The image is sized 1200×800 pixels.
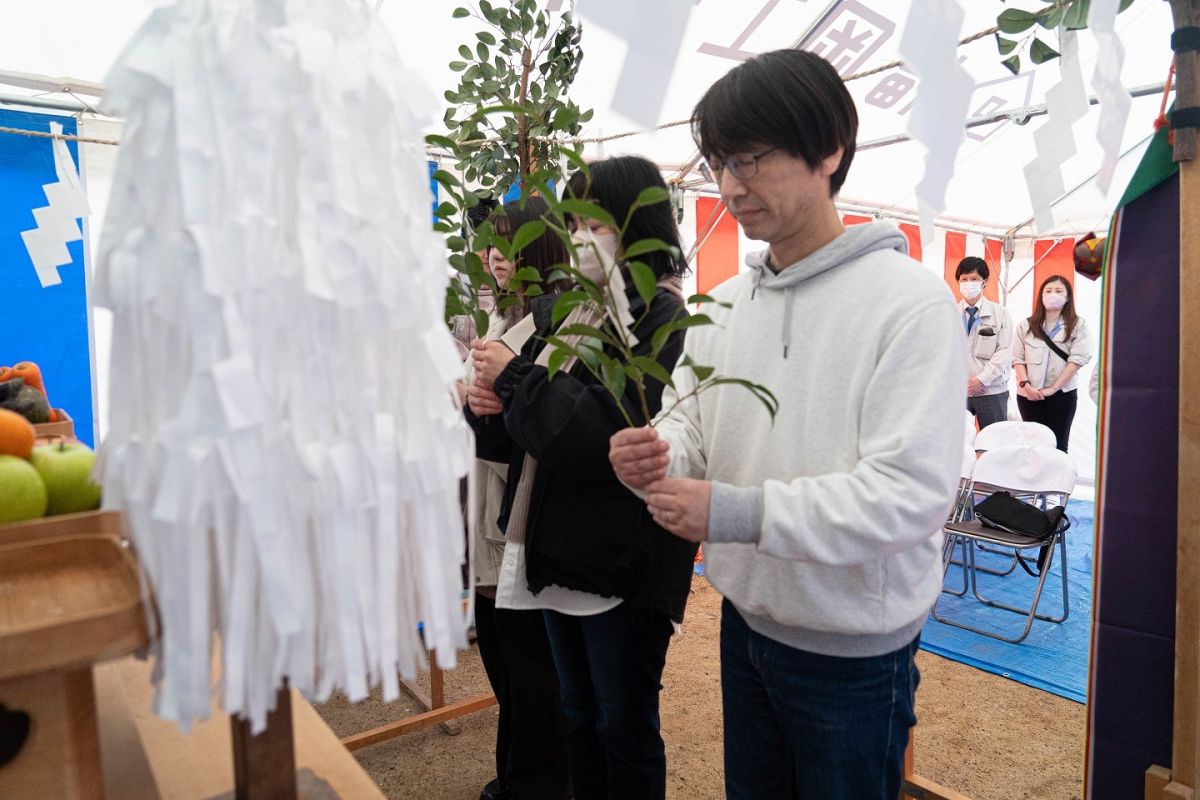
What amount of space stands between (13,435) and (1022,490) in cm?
368

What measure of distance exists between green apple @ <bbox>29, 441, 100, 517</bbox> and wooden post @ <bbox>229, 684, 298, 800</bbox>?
234mm

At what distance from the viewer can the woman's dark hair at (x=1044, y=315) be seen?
4.42 meters

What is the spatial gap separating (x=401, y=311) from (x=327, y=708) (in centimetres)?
244

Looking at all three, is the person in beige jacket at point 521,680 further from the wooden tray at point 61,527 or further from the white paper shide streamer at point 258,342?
the white paper shide streamer at point 258,342

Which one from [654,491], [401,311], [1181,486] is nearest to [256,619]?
[401,311]

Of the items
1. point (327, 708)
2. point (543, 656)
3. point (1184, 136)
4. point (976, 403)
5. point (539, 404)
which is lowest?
point (327, 708)

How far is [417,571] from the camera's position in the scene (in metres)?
0.49

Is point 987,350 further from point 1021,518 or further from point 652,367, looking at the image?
point 652,367

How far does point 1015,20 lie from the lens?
129 cm

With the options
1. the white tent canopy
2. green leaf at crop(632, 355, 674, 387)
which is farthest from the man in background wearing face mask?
green leaf at crop(632, 355, 674, 387)

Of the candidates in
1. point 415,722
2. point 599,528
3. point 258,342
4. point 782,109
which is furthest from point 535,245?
point 415,722

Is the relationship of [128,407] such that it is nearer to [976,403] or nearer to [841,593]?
[841,593]

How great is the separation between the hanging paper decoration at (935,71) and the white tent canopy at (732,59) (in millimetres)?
343

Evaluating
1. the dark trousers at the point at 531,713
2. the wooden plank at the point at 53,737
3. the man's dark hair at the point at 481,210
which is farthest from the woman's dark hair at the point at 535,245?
the wooden plank at the point at 53,737
